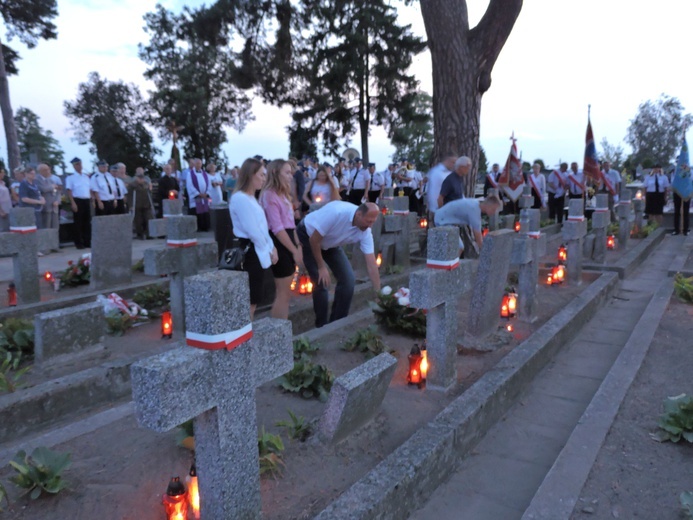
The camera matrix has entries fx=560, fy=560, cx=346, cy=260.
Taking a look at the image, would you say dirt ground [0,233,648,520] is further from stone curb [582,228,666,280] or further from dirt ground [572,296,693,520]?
stone curb [582,228,666,280]

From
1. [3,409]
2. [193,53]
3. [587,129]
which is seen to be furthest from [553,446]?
[193,53]

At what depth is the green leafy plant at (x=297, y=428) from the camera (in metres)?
3.46

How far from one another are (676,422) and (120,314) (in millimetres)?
5305

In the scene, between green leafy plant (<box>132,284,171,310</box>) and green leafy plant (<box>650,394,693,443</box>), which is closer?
green leafy plant (<box>650,394,693,443</box>)

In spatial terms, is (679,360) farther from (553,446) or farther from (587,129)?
(587,129)

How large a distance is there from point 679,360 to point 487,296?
6.25ft

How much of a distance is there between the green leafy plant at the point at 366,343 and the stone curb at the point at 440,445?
40.3 inches

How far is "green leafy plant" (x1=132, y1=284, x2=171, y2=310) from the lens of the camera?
692cm

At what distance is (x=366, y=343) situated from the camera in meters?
5.09

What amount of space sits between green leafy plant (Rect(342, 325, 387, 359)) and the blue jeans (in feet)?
2.19

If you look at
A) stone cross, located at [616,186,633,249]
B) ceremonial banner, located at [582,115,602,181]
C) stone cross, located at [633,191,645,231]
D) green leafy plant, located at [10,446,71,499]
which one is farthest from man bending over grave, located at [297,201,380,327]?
ceremonial banner, located at [582,115,602,181]

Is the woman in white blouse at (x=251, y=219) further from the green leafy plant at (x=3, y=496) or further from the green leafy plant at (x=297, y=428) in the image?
the green leafy plant at (x=3, y=496)

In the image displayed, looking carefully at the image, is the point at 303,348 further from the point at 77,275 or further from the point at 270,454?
the point at 77,275

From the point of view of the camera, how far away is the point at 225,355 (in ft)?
7.82
